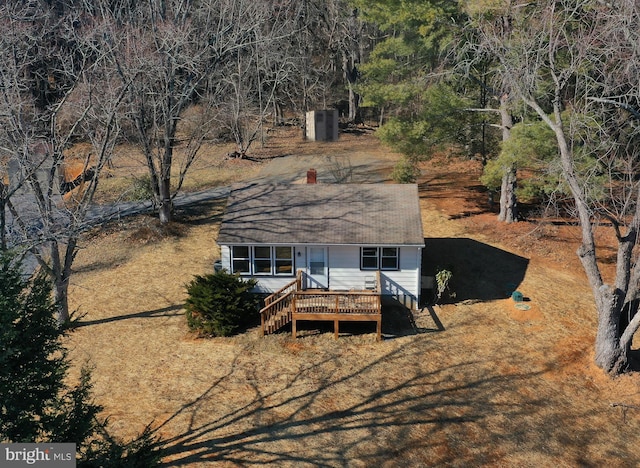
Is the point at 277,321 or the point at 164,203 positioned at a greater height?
the point at 164,203

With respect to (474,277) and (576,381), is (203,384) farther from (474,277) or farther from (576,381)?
(474,277)

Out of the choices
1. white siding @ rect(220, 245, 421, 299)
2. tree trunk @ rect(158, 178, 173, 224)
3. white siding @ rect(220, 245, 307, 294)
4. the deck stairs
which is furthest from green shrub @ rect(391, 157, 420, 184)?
the deck stairs

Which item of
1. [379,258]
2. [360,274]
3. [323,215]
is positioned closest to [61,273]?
[323,215]

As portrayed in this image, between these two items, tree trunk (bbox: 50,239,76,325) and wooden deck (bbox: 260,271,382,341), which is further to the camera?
tree trunk (bbox: 50,239,76,325)

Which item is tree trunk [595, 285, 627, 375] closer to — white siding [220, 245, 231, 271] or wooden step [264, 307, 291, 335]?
wooden step [264, 307, 291, 335]

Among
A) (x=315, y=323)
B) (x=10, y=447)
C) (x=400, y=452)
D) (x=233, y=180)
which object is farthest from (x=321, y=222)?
(x=233, y=180)

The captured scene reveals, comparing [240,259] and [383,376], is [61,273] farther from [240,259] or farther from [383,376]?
[383,376]

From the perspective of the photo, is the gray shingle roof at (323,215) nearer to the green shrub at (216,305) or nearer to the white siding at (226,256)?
the white siding at (226,256)
